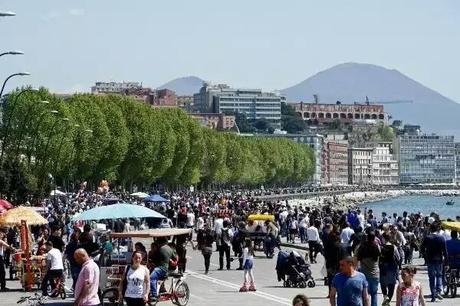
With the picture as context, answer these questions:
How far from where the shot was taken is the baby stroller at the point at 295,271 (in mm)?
32312

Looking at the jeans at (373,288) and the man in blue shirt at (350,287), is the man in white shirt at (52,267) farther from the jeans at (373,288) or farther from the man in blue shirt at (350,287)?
the man in blue shirt at (350,287)

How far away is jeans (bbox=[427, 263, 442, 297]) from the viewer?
28109 mm

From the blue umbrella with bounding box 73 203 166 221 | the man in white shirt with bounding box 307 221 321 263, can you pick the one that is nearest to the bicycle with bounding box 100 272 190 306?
the blue umbrella with bounding box 73 203 166 221

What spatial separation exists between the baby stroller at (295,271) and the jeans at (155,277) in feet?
19.5

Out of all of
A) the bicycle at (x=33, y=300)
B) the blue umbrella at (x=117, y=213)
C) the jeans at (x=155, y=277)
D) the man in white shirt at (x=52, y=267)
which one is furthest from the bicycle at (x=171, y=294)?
the blue umbrella at (x=117, y=213)

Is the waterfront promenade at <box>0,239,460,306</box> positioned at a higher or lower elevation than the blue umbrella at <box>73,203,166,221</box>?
lower

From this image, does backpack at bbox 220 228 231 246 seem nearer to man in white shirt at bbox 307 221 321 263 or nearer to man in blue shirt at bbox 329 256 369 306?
man in white shirt at bbox 307 221 321 263

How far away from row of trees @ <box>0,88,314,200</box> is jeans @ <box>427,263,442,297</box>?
38428 mm

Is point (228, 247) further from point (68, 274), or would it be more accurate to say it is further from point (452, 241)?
point (452, 241)

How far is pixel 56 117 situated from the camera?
9531 centimetres

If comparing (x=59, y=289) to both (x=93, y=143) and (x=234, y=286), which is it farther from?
(x=93, y=143)

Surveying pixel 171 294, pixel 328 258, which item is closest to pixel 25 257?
pixel 171 294

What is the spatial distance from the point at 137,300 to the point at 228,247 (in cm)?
1890

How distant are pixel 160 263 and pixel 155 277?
975 mm
